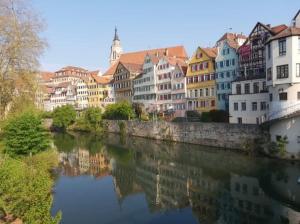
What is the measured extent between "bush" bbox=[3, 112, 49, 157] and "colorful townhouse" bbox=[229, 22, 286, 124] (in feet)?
81.1

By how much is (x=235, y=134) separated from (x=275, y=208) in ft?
60.9

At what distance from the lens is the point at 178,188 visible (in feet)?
88.9

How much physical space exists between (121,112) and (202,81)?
1763 centimetres

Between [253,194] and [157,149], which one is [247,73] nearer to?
[157,149]

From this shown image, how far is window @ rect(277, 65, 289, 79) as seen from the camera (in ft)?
103

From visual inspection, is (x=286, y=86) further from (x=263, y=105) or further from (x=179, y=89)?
(x=179, y=89)

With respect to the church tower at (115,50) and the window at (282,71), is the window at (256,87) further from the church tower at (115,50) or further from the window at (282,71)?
the church tower at (115,50)

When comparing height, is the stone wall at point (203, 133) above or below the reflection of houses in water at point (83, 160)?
above

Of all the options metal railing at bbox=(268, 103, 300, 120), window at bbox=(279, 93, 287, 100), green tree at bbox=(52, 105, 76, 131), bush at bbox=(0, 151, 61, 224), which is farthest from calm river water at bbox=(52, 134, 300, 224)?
green tree at bbox=(52, 105, 76, 131)

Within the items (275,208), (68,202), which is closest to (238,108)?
(275,208)

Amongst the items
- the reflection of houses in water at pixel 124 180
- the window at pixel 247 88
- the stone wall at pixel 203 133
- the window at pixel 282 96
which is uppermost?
the window at pixel 247 88

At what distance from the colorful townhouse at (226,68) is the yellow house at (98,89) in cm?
4309

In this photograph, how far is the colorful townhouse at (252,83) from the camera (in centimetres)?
3950

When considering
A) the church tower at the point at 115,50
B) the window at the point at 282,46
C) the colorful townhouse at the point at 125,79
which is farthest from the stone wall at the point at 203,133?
the church tower at the point at 115,50
